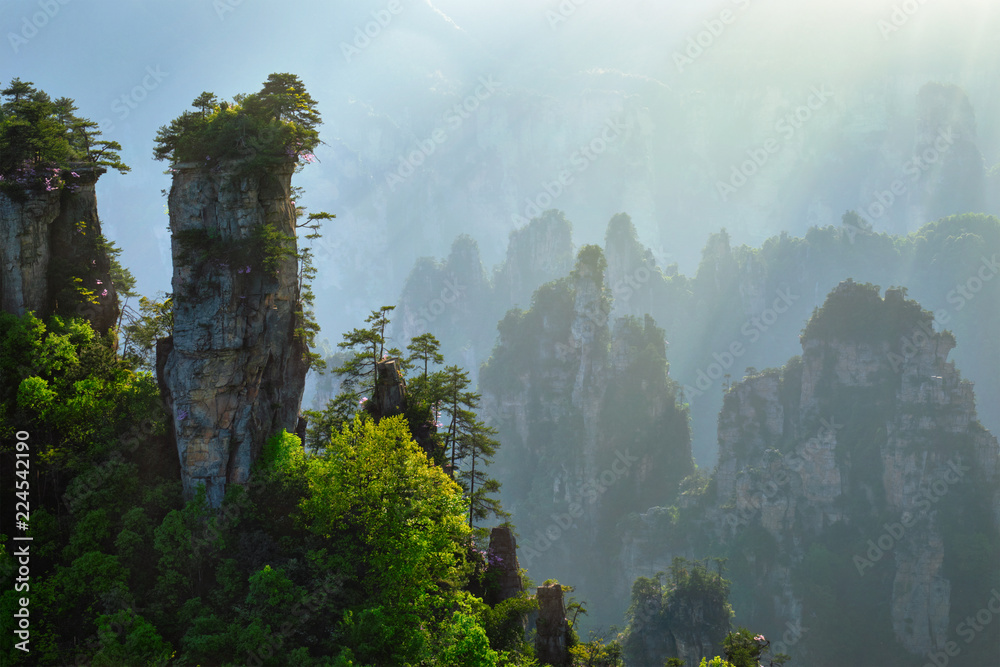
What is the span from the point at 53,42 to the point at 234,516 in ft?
621

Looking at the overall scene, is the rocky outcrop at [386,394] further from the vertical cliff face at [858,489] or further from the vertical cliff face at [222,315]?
the vertical cliff face at [858,489]

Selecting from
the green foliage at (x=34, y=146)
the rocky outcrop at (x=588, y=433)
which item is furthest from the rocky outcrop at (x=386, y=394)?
the rocky outcrop at (x=588, y=433)

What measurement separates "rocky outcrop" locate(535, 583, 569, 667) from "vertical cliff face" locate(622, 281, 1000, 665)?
31586mm

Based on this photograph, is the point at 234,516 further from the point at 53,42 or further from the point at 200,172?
the point at 53,42

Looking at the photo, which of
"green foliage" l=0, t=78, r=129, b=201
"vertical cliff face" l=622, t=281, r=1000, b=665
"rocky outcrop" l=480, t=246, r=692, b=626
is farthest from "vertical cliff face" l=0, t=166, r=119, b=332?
Answer: "rocky outcrop" l=480, t=246, r=692, b=626

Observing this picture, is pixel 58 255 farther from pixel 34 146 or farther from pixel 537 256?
pixel 537 256

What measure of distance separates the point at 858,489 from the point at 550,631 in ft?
125

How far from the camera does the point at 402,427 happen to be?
21.4m

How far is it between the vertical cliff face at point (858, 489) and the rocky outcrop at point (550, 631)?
104 feet

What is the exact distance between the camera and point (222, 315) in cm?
2189

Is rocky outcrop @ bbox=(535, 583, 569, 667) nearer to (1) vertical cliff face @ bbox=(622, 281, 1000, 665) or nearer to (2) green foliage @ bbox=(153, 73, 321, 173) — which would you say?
(2) green foliage @ bbox=(153, 73, 321, 173)

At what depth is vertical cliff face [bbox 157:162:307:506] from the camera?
70.7 feet

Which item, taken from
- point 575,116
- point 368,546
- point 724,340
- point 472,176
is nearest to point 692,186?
point 575,116

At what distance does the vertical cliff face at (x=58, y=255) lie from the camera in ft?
71.6
